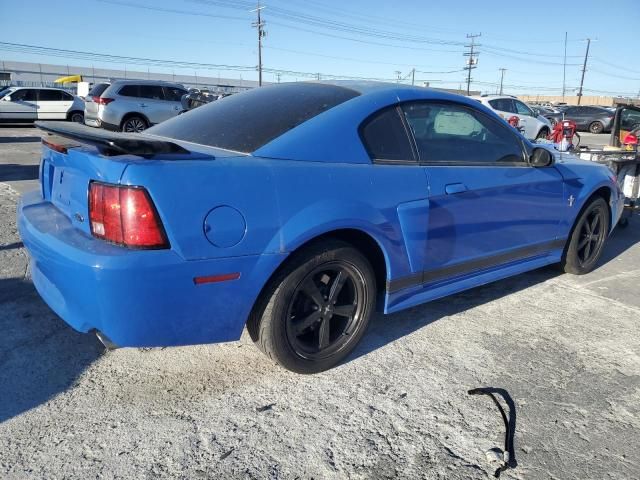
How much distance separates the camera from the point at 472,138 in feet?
11.5

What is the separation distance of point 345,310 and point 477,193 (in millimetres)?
1144

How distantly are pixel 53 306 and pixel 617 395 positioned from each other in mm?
2854

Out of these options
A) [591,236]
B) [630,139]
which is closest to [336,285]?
[591,236]

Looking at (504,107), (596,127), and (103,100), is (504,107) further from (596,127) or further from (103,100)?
(596,127)

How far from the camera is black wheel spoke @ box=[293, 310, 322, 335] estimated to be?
2613mm

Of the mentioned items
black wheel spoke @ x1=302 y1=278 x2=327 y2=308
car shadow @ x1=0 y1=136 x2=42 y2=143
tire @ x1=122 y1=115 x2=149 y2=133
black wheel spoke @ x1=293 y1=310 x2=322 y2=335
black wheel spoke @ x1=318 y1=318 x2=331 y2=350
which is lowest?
black wheel spoke @ x1=318 y1=318 x2=331 y2=350

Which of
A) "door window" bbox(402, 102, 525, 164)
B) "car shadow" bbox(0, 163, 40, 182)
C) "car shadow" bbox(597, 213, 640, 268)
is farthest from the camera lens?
"car shadow" bbox(0, 163, 40, 182)

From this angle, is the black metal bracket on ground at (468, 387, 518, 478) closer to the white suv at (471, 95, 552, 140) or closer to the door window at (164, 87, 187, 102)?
the white suv at (471, 95, 552, 140)

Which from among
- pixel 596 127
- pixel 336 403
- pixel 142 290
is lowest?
pixel 336 403

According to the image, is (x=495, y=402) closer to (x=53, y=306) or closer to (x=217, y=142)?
(x=217, y=142)

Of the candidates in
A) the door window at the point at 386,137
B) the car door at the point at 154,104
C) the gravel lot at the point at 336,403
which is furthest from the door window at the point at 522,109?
the door window at the point at 386,137

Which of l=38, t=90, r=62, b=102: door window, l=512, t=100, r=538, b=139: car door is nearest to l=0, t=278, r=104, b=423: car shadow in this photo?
l=512, t=100, r=538, b=139: car door

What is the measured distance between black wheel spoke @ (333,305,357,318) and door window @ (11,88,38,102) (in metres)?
21.5

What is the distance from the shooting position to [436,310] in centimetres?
364
